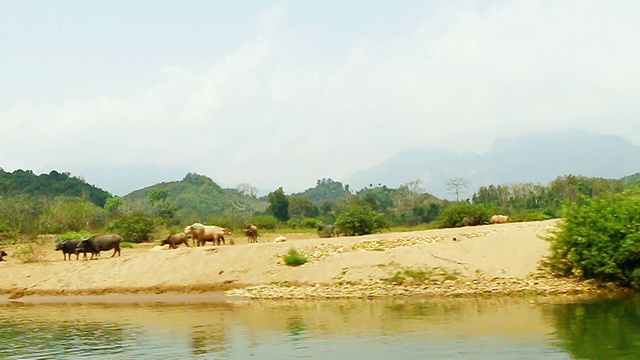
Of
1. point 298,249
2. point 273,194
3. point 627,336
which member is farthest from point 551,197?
point 627,336

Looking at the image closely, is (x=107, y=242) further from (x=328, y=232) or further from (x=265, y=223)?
(x=265, y=223)

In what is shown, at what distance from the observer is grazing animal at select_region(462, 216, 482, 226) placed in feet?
154

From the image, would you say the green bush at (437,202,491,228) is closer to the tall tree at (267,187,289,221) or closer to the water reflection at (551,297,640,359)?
the water reflection at (551,297,640,359)

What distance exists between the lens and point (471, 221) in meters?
46.8

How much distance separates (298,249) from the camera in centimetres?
2766

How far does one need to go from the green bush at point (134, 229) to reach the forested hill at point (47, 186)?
185 feet

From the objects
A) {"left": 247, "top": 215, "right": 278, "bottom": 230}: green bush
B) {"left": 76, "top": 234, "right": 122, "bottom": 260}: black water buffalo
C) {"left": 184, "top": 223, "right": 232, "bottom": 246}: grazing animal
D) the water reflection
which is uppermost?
{"left": 247, "top": 215, "right": 278, "bottom": 230}: green bush

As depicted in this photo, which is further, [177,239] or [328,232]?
[328,232]

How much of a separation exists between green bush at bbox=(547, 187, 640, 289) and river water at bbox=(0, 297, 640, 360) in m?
1.71

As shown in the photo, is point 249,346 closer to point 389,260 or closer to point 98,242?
Result: point 389,260

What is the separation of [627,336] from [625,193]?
31.9ft

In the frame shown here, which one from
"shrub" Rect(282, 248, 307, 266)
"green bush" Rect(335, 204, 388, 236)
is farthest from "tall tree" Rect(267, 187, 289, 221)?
"shrub" Rect(282, 248, 307, 266)

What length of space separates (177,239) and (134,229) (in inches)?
392

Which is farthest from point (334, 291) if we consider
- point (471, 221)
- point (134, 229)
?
point (134, 229)
